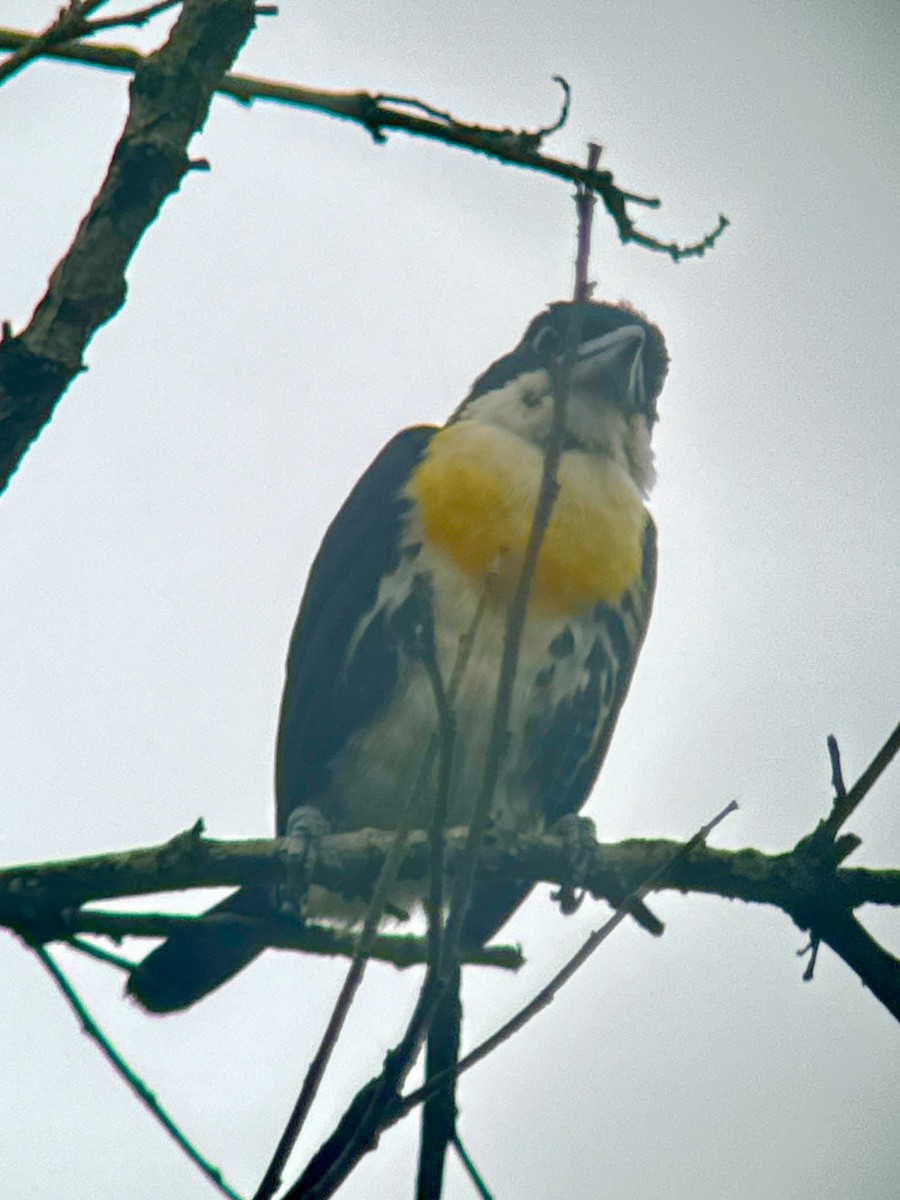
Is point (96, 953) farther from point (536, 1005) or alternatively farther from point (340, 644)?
point (340, 644)

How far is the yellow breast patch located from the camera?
4.67 m

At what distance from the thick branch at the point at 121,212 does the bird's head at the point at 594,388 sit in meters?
2.47

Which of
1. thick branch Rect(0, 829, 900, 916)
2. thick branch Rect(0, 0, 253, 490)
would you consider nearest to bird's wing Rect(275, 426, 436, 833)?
thick branch Rect(0, 829, 900, 916)

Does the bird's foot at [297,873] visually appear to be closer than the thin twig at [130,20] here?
No

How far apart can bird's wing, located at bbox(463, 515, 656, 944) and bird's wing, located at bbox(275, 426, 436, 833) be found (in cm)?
54

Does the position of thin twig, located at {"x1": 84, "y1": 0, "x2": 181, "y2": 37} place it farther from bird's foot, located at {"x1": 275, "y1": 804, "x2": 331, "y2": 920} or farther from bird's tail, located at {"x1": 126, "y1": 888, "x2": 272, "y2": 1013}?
bird's tail, located at {"x1": 126, "y1": 888, "x2": 272, "y2": 1013}

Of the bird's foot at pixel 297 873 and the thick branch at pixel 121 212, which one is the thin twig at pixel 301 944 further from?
the thick branch at pixel 121 212

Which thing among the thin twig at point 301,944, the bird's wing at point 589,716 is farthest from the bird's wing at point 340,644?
the thin twig at point 301,944

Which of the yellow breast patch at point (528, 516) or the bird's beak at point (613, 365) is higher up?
the bird's beak at point (613, 365)

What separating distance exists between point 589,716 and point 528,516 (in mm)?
679

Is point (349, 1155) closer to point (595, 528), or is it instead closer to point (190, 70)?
point (190, 70)

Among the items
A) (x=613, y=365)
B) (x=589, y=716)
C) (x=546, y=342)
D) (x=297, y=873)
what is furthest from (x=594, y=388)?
(x=297, y=873)

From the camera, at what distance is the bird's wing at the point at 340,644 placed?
4.75 meters

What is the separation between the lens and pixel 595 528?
484 cm
